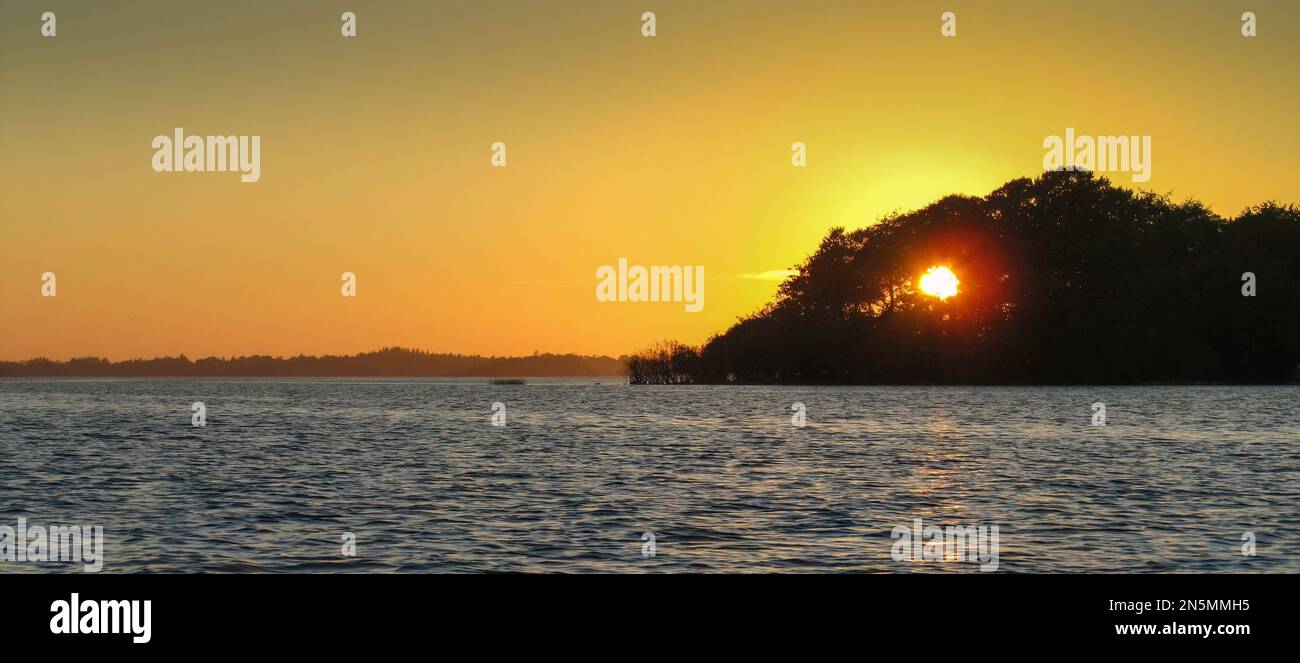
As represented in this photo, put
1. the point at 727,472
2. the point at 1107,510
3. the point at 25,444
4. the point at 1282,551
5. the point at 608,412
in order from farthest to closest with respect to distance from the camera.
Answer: the point at 608,412, the point at 25,444, the point at 727,472, the point at 1107,510, the point at 1282,551

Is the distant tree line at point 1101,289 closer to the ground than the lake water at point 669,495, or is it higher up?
higher up

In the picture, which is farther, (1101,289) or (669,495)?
(1101,289)

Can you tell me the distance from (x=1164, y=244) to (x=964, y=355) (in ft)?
101

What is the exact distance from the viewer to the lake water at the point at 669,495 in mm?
22453

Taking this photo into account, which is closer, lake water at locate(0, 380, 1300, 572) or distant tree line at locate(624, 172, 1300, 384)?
lake water at locate(0, 380, 1300, 572)

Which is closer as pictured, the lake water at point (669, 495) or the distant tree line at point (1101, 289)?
the lake water at point (669, 495)

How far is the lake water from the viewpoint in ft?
73.7

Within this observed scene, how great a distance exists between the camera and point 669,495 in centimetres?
3369

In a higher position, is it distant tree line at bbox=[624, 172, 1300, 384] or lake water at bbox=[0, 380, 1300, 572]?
distant tree line at bbox=[624, 172, 1300, 384]

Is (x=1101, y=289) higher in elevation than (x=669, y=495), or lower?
higher

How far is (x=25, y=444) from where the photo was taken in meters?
62.3
